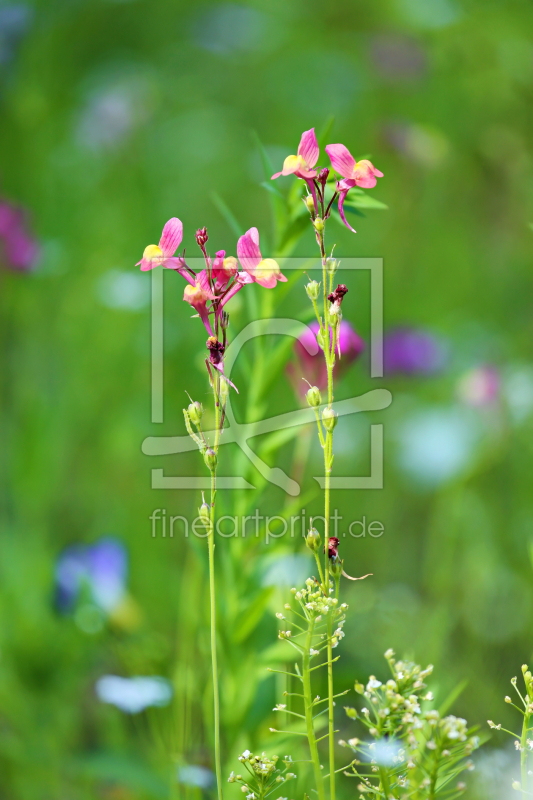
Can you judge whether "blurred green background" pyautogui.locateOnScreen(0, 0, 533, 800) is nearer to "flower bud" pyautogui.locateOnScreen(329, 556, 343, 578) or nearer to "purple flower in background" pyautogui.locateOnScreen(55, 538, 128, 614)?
"purple flower in background" pyautogui.locateOnScreen(55, 538, 128, 614)

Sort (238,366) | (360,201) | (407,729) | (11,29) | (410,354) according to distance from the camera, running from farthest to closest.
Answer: (11,29) < (410,354) < (238,366) < (360,201) < (407,729)

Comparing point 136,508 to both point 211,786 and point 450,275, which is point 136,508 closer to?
point 211,786

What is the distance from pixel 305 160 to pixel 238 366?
58 centimetres

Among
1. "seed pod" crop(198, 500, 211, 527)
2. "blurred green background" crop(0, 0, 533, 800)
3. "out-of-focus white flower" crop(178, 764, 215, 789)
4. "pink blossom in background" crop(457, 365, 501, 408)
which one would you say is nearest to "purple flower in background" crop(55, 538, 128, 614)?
"blurred green background" crop(0, 0, 533, 800)

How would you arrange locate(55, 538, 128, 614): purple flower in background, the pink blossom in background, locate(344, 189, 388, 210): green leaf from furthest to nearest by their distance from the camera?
1. the pink blossom in background
2. locate(55, 538, 128, 614): purple flower in background
3. locate(344, 189, 388, 210): green leaf

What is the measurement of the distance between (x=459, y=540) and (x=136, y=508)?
0.48 metres

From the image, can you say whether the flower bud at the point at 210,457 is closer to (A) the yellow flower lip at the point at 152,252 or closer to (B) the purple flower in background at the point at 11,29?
(A) the yellow flower lip at the point at 152,252

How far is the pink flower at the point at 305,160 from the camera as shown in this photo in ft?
1.31

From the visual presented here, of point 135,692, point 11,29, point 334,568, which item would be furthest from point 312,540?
point 11,29

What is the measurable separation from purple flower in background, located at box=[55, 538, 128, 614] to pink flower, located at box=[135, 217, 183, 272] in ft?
1.59

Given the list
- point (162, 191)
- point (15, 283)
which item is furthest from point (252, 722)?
point (162, 191)

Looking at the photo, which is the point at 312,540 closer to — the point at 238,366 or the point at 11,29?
the point at 238,366

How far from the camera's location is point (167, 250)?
1.38ft

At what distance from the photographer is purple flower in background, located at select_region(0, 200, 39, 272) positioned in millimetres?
1034
